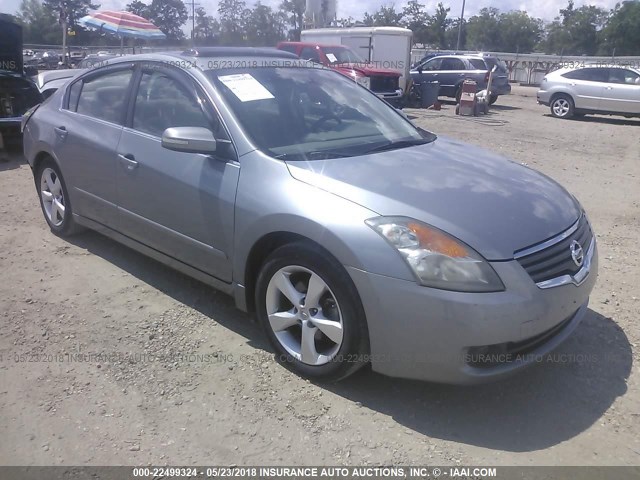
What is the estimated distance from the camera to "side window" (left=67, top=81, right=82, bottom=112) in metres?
4.84

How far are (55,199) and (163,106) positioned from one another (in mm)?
1815

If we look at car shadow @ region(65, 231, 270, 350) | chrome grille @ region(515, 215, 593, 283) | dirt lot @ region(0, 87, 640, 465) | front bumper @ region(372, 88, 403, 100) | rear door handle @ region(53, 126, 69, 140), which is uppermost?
front bumper @ region(372, 88, 403, 100)

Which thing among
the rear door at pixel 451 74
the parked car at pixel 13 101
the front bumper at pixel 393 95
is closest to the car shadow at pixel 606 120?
the rear door at pixel 451 74

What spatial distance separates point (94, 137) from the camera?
14.4ft

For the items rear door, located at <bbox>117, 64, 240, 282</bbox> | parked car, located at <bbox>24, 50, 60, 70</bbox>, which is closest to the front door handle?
rear door, located at <bbox>117, 64, 240, 282</bbox>

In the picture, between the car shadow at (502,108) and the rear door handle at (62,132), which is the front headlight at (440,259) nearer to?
the rear door handle at (62,132)

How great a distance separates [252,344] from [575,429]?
1839 mm

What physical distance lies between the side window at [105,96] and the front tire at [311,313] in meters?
1.96

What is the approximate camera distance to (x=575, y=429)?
2822 millimetres

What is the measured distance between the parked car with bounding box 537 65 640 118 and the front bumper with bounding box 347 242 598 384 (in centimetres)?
1590

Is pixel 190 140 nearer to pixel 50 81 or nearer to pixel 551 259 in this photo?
pixel 551 259

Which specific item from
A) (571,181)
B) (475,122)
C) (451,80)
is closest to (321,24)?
(451,80)

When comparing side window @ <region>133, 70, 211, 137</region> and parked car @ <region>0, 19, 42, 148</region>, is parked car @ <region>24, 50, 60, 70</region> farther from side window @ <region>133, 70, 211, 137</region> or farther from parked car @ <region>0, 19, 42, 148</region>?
side window @ <region>133, 70, 211, 137</region>

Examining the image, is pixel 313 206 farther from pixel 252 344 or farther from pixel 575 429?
pixel 575 429
